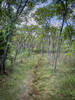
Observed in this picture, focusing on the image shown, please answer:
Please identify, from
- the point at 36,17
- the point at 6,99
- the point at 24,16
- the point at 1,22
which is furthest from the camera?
the point at 36,17

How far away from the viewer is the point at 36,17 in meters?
11.2

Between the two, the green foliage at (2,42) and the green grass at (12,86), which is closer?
the green grass at (12,86)

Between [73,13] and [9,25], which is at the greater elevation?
[73,13]

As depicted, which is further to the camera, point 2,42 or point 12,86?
point 2,42

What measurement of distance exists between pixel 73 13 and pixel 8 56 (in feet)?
36.6

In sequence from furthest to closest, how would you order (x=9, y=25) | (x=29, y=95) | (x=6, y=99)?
1. (x=9, y=25)
2. (x=29, y=95)
3. (x=6, y=99)

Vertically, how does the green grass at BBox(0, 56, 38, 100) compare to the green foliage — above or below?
below

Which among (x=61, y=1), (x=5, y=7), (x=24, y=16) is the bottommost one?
(x=24, y=16)

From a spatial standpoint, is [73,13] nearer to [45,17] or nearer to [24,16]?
[45,17]

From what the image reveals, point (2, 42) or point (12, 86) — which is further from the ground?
point (2, 42)

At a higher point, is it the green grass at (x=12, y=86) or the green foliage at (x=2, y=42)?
the green foliage at (x=2, y=42)

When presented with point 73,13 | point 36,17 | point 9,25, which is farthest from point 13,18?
point 73,13

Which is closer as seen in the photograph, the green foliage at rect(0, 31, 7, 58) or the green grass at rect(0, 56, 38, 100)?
the green grass at rect(0, 56, 38, 100)

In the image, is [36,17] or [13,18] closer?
[13,18]
